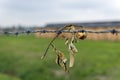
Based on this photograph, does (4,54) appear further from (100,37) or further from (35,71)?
(100,37)

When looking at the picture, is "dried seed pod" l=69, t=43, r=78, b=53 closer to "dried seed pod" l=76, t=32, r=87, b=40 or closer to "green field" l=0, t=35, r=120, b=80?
"dried seed pod" l=76, t=32, r=87, b=40

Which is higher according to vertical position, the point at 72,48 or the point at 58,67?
the point at 72,48

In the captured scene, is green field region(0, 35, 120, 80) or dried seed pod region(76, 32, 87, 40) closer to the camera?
dried seed pod region(76, 32, 87, 40)

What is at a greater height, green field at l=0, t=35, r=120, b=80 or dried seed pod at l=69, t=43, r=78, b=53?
dried seed pod at l=69, t=43, r=78, b=53

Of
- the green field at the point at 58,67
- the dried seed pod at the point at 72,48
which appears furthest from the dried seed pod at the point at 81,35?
the green field at the point at 58,67

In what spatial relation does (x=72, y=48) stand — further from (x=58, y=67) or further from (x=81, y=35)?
(x=58, y=67)

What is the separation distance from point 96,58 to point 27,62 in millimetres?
2455

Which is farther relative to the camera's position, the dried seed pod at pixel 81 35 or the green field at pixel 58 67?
the green field at pixel 58 67

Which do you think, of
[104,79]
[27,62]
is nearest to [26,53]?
[27,62]

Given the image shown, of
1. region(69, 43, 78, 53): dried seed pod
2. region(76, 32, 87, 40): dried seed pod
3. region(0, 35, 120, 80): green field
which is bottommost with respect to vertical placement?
region(0, 35, 120, 80): green field

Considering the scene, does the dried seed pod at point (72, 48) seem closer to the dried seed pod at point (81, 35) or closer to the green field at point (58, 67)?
the dried seed pod at point (81, 35)

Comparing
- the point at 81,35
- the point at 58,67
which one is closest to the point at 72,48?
the point at 81,35

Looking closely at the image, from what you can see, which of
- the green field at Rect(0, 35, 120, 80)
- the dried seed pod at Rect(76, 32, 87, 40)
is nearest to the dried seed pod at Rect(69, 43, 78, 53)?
the dried seed pod at Rect(76, 32, 87, 40)

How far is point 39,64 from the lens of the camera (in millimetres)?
14781
